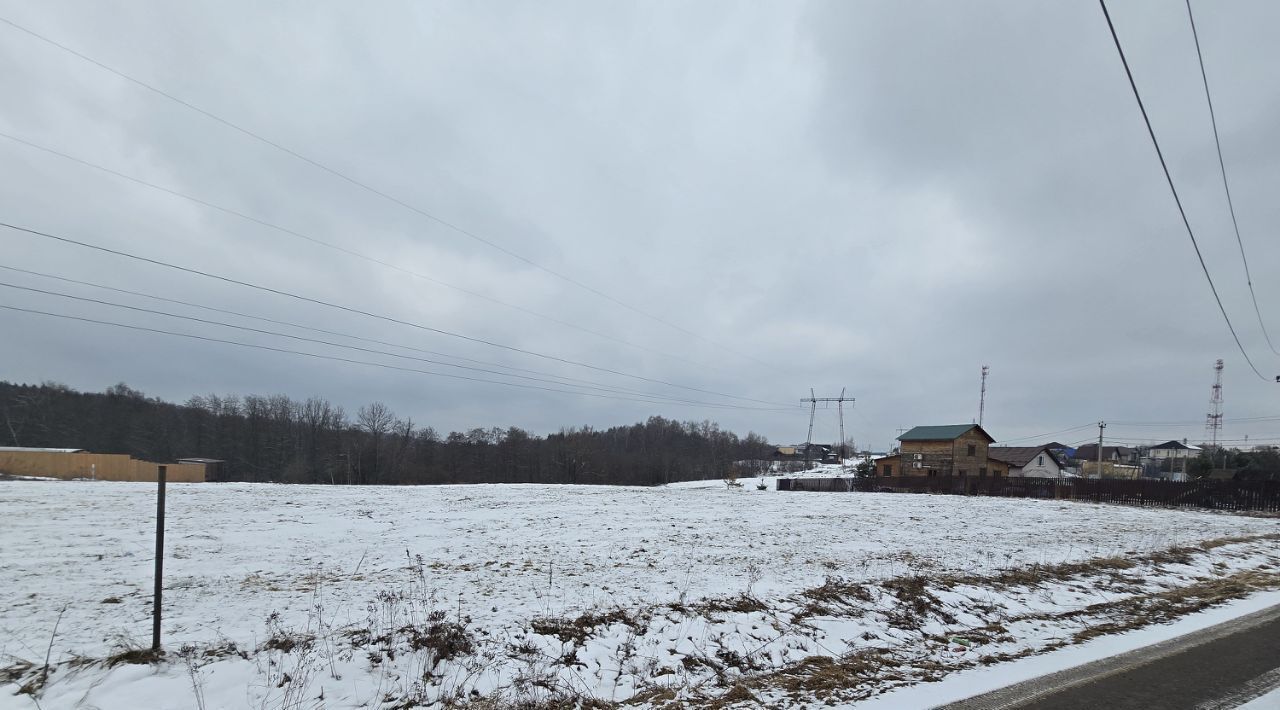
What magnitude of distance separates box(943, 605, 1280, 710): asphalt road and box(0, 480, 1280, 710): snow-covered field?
1017mm

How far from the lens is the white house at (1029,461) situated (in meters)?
81.3

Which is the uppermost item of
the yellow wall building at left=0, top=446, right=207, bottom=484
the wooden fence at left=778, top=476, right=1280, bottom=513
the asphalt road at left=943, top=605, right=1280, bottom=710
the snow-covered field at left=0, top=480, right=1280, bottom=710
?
the asphalt road at left=943, top=605, right=1280, bottom=710

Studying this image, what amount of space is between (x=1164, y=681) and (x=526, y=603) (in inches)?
303

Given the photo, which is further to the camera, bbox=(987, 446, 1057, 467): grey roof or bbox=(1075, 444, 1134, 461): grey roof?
bbox=(1075, 444, 1134, 461): grey roof

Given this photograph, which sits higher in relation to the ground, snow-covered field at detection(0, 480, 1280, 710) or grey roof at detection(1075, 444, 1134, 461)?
snow-covered field at detection(0, 480, 1280, 710)

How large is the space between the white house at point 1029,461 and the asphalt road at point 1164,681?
83.7 metres

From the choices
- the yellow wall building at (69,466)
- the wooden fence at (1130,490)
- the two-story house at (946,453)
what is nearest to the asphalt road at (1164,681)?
the wooden fence at (1130,490)

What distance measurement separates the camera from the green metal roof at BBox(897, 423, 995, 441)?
225 feet

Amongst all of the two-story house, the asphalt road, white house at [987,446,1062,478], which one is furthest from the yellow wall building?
white house at [987,446,1062,478]

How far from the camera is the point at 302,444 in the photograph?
10112 cm

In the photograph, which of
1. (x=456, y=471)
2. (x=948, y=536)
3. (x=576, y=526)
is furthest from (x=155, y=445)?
(x=948, y=536)

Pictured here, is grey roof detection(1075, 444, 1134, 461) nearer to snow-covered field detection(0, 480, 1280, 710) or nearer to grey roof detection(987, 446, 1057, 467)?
grey roof detection(987, 446, 1057, 467)

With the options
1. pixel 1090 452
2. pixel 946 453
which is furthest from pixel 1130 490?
pixel 1090 452

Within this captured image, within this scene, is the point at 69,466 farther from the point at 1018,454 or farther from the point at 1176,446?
the point at 1176,446
